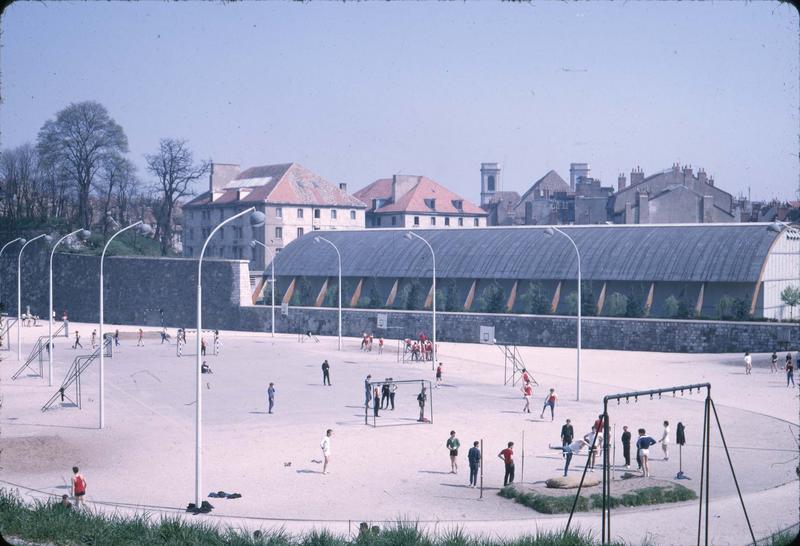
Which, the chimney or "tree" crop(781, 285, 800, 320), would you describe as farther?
the chimney

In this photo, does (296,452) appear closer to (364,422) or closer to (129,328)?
(364,422)

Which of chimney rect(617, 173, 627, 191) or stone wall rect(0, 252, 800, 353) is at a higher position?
chimney rect(617, 173, 627, 191)

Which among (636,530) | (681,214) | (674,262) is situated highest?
(681,214)

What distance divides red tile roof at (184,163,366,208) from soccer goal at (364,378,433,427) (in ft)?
209

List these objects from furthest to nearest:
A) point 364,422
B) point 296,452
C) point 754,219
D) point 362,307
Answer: point 754,219 < point 362,307 < point 364,422 < point 296,452

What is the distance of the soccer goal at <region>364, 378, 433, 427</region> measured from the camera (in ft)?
113

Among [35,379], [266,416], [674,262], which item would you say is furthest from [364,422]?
[674,262]

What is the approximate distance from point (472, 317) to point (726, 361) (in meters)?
18.0

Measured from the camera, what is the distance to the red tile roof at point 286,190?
103 metres

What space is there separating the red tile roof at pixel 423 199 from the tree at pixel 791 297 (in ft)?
199

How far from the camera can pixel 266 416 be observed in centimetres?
3578

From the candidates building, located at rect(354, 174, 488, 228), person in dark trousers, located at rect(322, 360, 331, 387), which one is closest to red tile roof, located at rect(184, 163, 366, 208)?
building, located at rect(354, 174, 488, 228)

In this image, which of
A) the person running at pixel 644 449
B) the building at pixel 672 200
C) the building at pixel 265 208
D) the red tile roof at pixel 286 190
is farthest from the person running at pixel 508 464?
the red tile roof at pixel 286 190

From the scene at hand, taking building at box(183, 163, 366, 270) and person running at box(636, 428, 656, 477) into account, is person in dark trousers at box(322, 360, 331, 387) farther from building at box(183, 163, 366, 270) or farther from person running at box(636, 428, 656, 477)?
building at box(183, 163, 366, 270)
